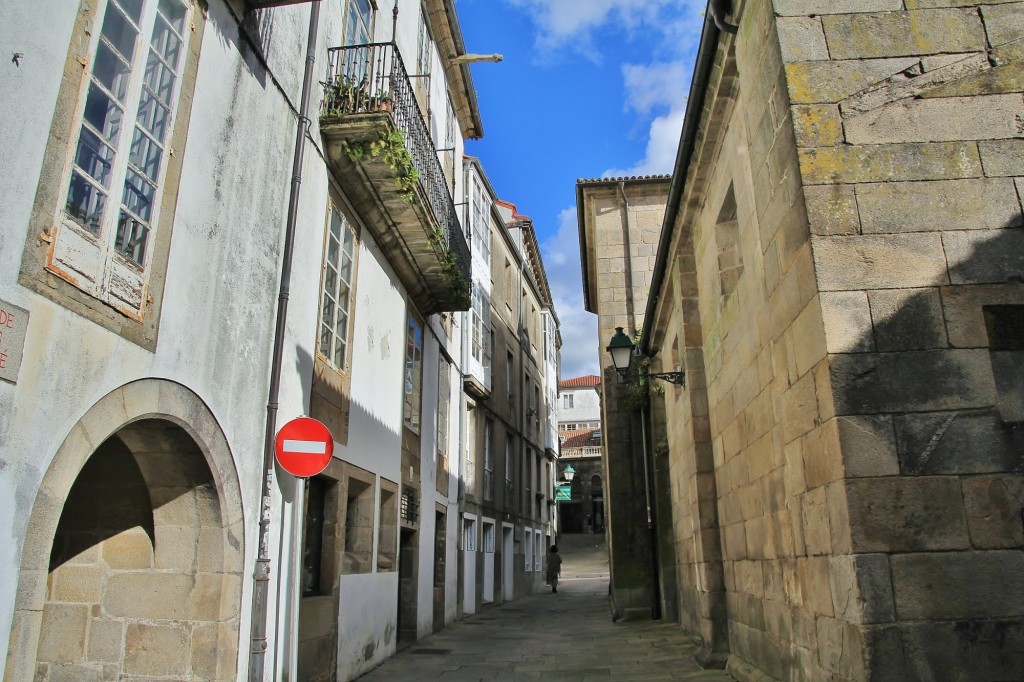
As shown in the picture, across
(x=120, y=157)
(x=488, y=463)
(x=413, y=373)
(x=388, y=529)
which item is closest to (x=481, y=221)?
(x=488, y=463)

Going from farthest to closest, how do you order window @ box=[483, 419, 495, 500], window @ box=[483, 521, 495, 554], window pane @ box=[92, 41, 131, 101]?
window @ box=[483, 419, 495, 500] < window @ box=[483, 521, 495, 554] < window pane @ box=[92, 41, 131, 101]

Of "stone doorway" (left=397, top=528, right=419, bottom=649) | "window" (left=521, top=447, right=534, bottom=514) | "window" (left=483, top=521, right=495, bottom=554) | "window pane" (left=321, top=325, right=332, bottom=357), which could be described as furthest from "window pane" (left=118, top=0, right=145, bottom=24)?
"window" (left=521, top=447, right=534, bottom=514)

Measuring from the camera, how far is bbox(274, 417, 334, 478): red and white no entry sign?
5.73m

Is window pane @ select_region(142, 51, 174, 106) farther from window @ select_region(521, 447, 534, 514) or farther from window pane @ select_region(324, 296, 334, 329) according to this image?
window @ select_region(521, 447, 534, 514)

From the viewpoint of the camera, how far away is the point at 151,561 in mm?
5145

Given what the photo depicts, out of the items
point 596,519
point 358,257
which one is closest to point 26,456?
point 358,257

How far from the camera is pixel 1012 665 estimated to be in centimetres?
324

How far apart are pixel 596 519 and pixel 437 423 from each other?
34507 mm

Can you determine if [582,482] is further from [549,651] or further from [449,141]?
[549,651]

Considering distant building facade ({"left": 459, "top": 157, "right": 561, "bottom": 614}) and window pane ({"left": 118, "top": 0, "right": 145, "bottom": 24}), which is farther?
distant building facade ({"left": 459, "top": 157, "right": 561, "bottom": 614})

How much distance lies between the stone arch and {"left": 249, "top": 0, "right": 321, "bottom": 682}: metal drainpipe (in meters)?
0.23

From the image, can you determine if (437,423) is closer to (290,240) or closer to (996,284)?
(290,240)

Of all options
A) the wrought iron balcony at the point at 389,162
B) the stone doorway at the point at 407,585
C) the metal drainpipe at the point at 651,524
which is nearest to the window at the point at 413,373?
the wrought iron balcony at the point at 389,162

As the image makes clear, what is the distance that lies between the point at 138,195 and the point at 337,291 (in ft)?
11.5
